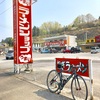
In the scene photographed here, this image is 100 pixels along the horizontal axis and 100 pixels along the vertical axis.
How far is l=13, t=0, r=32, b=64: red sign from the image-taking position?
12.5 metres

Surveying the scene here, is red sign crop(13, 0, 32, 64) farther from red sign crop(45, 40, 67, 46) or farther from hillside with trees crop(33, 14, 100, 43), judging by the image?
hillside with trees crop(33, 14, 100, 43)

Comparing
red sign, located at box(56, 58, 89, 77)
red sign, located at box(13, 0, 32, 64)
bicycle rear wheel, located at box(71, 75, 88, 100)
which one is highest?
red sign, located at box(13, 0, 32, 64)

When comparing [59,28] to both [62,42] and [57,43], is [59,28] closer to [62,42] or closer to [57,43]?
[57,43]

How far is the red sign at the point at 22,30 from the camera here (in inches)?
494

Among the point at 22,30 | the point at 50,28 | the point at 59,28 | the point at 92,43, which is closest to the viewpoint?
the point at 22,30

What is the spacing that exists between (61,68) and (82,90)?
1.43 metres

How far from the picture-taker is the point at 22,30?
12750 mm

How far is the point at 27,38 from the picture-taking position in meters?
13.0

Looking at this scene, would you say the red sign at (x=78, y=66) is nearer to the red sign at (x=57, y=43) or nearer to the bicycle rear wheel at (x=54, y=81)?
the bicycle rear wheel at (x=54, y=81)

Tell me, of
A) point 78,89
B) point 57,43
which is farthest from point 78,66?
point 57,43

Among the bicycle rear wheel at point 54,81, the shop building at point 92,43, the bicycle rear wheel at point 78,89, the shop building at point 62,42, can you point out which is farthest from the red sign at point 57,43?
the bicycle rear wheel at point 78,89

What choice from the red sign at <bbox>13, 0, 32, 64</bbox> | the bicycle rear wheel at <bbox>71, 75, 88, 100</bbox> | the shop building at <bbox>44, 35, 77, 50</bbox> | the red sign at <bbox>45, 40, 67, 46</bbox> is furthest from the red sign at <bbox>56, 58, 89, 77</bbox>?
the red sign at <bbox>45, 40, 67, 46</bbox>

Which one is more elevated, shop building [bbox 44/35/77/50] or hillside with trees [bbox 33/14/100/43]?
hillside with trees [bbox 33/14/100/43]

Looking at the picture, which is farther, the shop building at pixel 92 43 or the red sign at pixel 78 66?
the shop building at pixel 92 43
